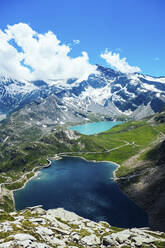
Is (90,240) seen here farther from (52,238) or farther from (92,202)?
(92,202)

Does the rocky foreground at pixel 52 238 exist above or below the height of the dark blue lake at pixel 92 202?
below

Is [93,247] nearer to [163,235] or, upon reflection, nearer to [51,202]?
[163,235]

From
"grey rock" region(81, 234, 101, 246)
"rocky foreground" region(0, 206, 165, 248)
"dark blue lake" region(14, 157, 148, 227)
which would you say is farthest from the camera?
"dark blue lake" region(14, 157, 148, 227)

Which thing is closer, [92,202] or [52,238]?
[52,238]

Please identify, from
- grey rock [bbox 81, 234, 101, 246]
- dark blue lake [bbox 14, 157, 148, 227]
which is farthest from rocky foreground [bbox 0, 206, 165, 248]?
dark blue lake [bbox 14, 157, 148, 227]

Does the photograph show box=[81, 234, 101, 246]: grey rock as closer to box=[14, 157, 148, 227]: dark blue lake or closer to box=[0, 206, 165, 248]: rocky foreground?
box=[0, 206, 165, 248]: rocky foreground

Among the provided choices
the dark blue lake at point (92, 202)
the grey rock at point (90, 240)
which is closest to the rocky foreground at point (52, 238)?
the grey rock at point (90, 240)

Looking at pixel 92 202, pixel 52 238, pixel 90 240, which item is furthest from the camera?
pixel 92 202

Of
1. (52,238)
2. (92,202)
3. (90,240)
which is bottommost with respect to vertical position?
(90,240)

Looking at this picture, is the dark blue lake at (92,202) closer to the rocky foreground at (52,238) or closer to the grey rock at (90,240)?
the rocky foreground at (52,238)

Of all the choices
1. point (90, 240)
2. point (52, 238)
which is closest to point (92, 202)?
point (90, 240)

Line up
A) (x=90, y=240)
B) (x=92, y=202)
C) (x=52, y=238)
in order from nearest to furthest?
(x=52, y=238)
(x=90, y=240)
(x=92, y=202)
